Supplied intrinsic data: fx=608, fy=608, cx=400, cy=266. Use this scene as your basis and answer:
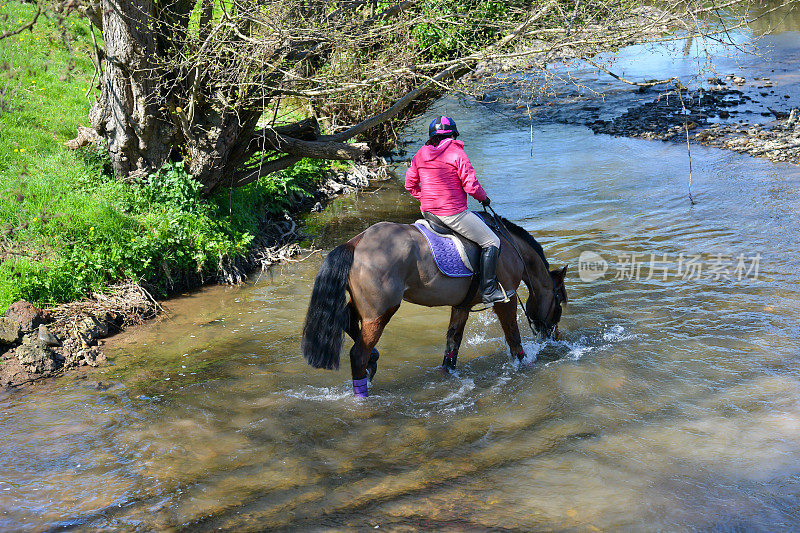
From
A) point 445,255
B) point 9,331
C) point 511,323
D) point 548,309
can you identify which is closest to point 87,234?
point 9,331

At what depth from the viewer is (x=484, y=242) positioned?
6395mm

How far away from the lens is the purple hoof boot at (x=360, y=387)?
613 cm

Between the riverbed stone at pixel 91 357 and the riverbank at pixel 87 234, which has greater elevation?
the riverbank at pixel 87 234

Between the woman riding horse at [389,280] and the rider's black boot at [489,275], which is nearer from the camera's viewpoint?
the woman riding horse at [389,280]

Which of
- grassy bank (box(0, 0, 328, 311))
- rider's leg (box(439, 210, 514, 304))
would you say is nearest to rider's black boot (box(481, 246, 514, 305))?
rider's leg (box(439, 210, 514, 304))

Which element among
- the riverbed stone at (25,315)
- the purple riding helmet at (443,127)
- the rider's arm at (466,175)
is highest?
the purple riding helmet at (443,127)

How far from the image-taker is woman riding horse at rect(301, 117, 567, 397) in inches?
231

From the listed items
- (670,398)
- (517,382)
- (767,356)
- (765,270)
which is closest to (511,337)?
(517,382)

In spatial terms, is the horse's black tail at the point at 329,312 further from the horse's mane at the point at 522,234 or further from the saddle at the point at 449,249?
the horse's mane at the point at 522,234

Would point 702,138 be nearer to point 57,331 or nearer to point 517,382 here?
point 517,382

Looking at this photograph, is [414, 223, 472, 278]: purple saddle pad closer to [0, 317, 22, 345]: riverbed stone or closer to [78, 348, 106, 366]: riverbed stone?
[78, 348, 106, 366]: riverbed stone

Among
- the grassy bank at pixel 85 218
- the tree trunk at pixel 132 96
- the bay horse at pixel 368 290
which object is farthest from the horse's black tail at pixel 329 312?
the tree trunk at pixel 132 96

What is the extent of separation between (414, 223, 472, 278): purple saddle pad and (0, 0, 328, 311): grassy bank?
13.5 ft

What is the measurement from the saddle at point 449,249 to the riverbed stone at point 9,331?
188 inches
